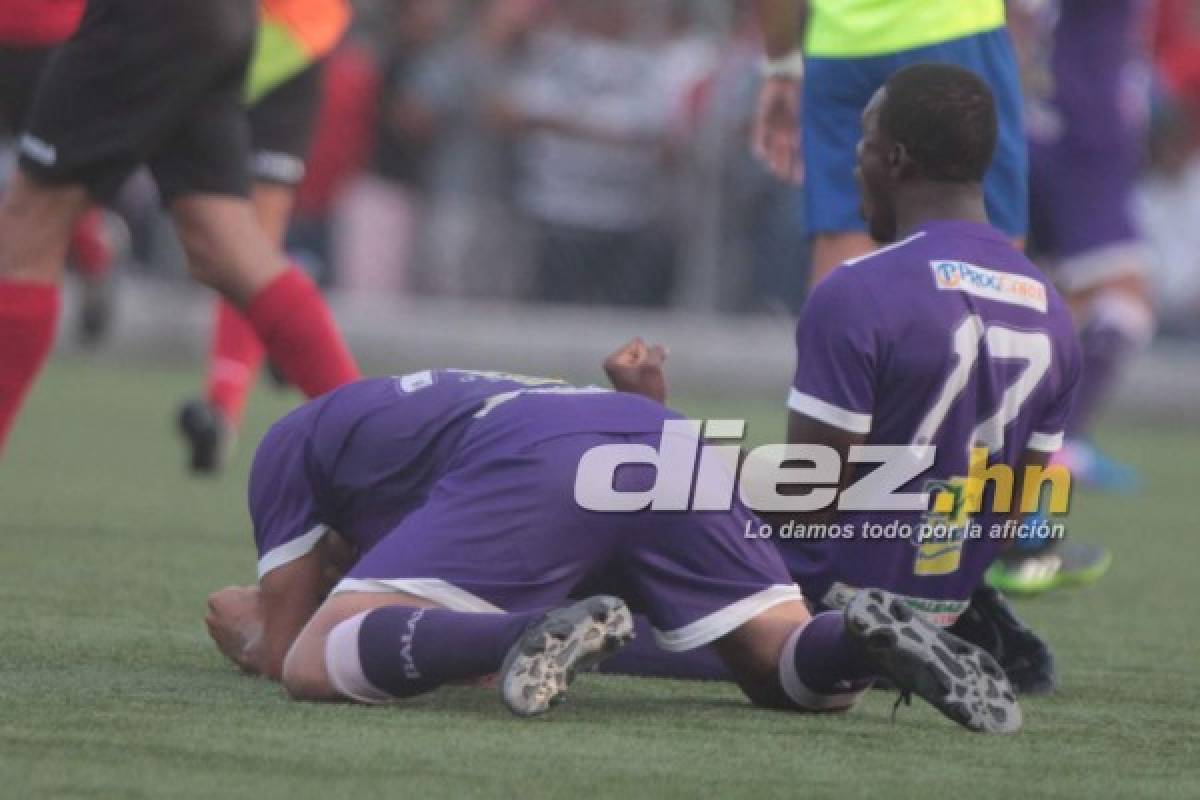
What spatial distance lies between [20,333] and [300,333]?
25.4 inches

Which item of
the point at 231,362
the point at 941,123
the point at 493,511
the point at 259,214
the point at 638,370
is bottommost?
the point at 231,362

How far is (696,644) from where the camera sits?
13.0 feet

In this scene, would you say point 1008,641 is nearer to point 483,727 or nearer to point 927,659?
point 927,659

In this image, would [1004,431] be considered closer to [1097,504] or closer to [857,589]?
[857,589]

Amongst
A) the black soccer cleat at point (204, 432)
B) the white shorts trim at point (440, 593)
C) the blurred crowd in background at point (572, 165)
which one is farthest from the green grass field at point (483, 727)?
the blurred crowd in background at point (572, 165)

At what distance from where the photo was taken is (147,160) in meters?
6.03

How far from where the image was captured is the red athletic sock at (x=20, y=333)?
19.1 ft

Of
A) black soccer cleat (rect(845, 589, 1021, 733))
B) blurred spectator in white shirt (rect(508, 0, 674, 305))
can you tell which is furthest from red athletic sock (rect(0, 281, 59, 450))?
blurred spectator in white shirt (rect(508, 0, 674, 305))

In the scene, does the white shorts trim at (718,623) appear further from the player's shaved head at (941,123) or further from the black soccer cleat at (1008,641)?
the player's shaved head at (941,123)

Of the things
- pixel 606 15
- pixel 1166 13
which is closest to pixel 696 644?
pixel 1166 13

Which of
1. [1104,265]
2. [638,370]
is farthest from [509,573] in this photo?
[1104,265]

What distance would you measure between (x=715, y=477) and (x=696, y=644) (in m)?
0.25

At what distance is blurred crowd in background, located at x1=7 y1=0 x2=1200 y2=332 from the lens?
43.4 feet

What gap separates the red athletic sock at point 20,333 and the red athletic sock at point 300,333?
49 cm
